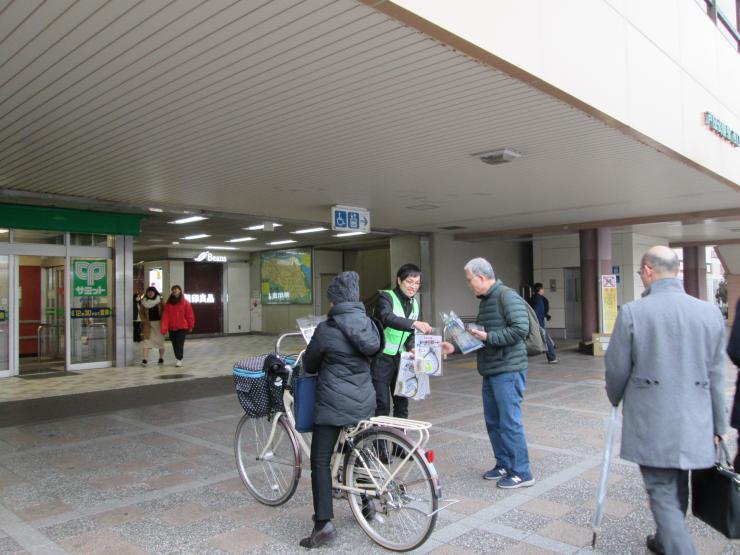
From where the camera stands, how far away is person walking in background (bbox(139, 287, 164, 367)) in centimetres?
1264

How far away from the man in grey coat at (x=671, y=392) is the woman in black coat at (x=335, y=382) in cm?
134

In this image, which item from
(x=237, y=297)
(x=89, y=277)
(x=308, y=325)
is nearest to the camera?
(x=308, y=325)

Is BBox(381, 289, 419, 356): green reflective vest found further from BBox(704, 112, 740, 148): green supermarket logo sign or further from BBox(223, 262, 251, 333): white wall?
BBox(223, 262, 251, 333): white wall

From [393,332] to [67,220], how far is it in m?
8.90

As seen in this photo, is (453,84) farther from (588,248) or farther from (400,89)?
(588,248)

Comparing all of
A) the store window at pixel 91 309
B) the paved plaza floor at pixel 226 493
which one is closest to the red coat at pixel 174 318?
the store window at pixel 91 309

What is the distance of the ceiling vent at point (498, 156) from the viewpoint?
6945 mm

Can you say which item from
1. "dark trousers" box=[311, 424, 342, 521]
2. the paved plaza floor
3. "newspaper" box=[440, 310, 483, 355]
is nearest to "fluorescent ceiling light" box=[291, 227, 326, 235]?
the paved plaza floor

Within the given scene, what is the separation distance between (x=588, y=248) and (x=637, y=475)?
10.6m

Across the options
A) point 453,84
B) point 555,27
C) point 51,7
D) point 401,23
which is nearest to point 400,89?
point 453,84

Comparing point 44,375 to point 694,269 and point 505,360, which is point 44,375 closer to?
point 505,360

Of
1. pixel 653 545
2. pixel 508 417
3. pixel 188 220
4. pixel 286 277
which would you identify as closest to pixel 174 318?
pixel 188 220

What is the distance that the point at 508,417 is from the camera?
429 centimetres

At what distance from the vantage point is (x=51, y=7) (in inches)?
138
